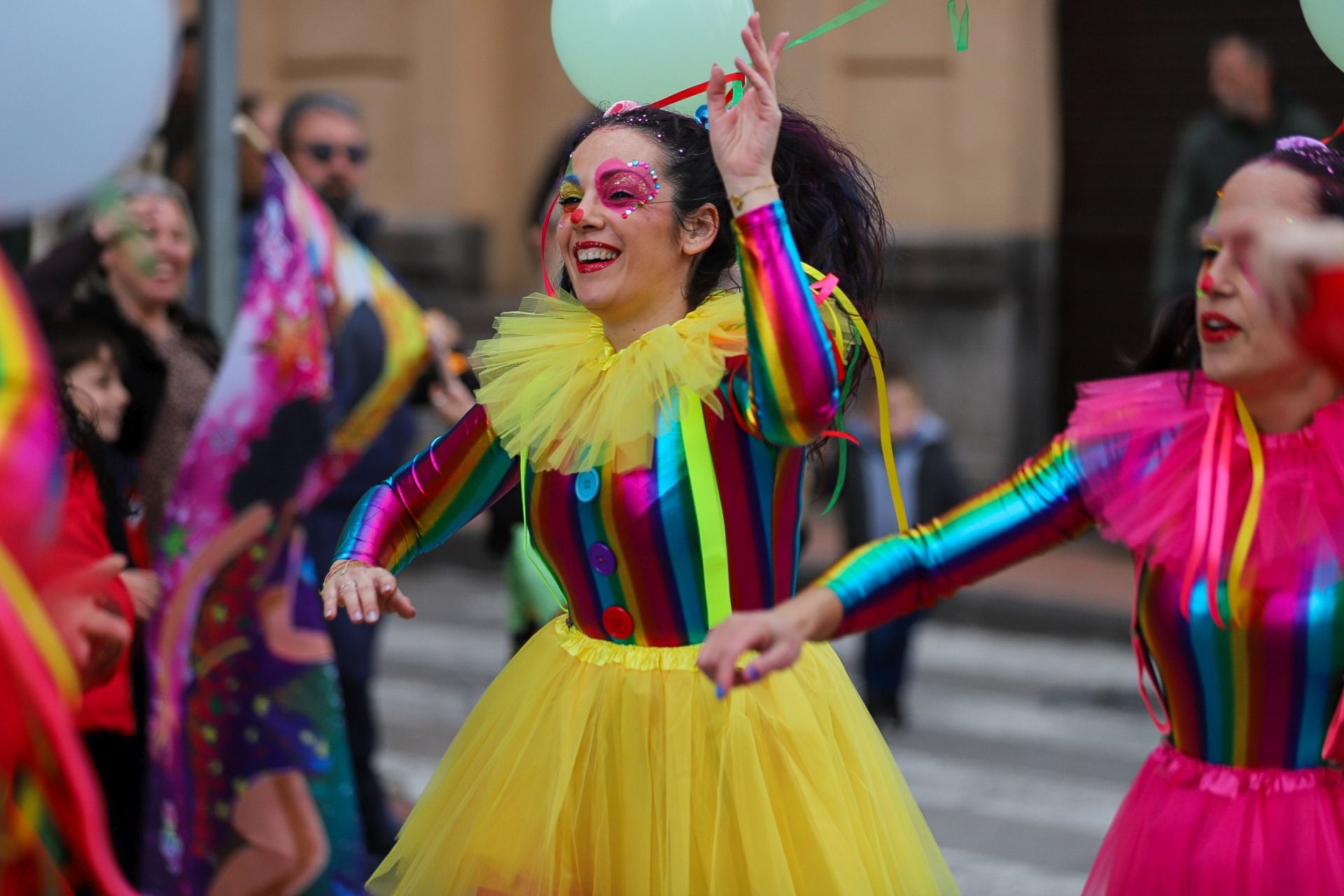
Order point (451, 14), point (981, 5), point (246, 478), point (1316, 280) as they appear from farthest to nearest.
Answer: point (451, 14) → point (981, 5) → point (246, 478) → point (1316, 280)

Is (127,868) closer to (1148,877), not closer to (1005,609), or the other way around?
(1148,877)

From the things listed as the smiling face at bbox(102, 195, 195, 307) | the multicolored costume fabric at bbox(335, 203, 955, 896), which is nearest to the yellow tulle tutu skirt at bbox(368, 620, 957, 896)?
the multicolored costume fabric at bbox(335, 203, 955, 896)

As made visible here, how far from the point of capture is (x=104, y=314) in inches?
189

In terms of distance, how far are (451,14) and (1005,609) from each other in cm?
524

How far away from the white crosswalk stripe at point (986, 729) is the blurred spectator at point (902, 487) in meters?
0.21

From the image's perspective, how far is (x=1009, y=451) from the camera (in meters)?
10.8

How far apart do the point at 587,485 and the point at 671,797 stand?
520mm

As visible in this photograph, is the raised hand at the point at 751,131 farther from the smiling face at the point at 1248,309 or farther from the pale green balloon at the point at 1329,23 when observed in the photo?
the pale green balloon at the point at 1329,23

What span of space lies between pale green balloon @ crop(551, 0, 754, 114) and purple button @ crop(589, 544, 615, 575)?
0.81m

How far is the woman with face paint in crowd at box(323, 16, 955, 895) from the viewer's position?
2785 millimetres

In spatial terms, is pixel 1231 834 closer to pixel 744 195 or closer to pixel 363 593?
pixel 744 195

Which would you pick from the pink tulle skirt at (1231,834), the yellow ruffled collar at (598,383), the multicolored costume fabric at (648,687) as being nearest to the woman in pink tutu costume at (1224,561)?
the pink tulle skirt at (1231,834)

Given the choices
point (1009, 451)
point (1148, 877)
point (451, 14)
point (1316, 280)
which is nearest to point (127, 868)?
point (1148, 877)

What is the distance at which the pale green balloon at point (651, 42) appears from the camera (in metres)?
3.16
